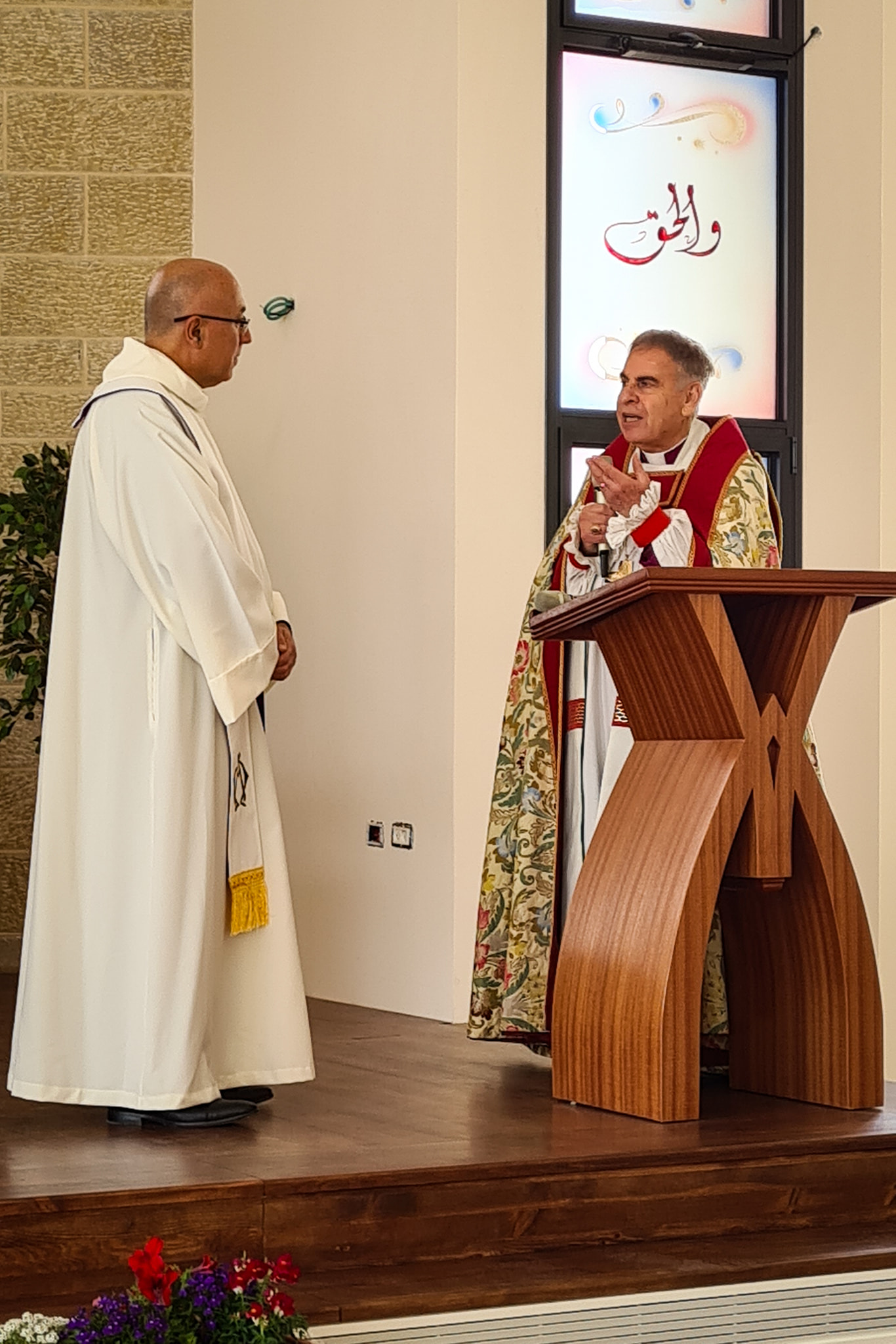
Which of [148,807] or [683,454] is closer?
[148,807]

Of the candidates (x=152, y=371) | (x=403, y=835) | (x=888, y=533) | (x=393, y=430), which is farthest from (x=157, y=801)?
(x=888, y=533)

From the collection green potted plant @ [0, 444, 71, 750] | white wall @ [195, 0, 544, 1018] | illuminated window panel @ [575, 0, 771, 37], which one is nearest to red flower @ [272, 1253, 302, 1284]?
white wall @ [195, 0, 544, 1018]

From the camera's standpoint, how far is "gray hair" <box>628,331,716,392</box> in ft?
13.1

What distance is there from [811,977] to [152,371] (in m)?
1.74

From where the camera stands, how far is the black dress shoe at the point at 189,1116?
3.40m

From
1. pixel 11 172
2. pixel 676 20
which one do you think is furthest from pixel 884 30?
pixel 11 172

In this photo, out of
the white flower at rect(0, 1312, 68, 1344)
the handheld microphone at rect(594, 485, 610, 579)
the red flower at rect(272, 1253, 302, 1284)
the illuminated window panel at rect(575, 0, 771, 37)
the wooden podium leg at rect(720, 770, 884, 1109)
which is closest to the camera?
the white flower at rect(0, 1312, 68, 1344)

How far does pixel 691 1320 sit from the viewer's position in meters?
2.78

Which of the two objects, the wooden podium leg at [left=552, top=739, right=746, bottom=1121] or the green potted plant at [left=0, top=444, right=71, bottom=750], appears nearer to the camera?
the wooden podium leg at [left=552, top=739, right=746, bottom=1121]

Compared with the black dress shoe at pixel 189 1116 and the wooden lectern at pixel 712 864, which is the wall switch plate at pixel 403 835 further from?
the black dress shoe at pixel 189 1116

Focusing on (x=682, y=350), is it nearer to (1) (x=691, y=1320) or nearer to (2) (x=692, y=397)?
(2) (x=692, y=397)

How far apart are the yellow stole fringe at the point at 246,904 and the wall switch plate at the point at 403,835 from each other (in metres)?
1.82

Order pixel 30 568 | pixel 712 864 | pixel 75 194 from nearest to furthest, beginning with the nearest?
pixel 712 864 < pixel 30 568 < pixel 75 194

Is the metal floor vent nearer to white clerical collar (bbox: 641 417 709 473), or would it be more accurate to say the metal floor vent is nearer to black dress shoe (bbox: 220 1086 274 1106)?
black dress shoe (bbox: 220 1086 274 1106)
